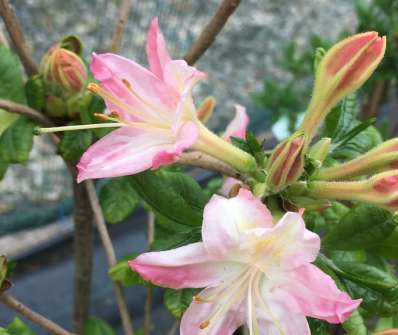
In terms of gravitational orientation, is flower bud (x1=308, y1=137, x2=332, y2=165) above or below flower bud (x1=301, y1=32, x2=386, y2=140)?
below

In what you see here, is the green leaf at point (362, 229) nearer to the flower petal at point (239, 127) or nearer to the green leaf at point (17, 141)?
the flower petal at point (239, 127)

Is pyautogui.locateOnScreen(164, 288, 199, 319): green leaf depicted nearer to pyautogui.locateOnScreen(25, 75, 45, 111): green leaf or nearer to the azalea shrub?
the azalea shrub

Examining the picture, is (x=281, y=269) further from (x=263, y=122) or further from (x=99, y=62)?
(x=263, y=122)

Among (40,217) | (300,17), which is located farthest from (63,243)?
(300,17)

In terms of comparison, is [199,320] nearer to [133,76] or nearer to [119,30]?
[133,76]

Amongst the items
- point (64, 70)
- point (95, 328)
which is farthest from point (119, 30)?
point (95, 328)

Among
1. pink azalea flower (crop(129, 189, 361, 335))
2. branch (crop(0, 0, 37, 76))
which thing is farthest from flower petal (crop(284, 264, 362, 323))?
branch (crop(0, 0, 37, 76))

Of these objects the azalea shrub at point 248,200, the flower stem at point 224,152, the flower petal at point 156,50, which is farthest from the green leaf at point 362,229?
the flower petal at point 156,50
